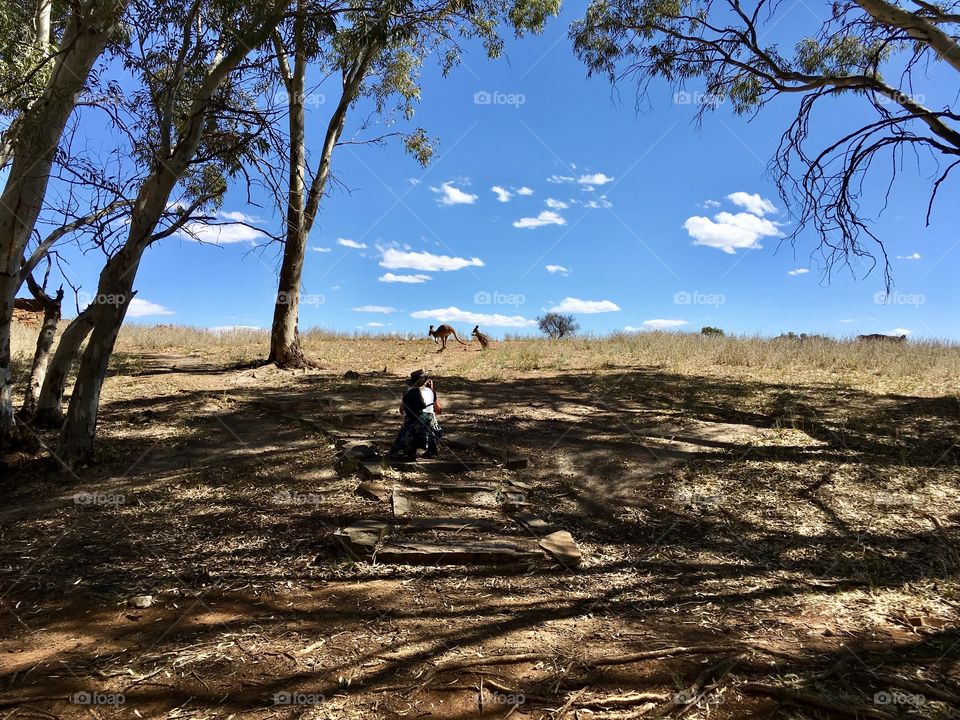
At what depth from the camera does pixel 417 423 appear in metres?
7.22

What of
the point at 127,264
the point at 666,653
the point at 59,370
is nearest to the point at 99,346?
the point at 127,264

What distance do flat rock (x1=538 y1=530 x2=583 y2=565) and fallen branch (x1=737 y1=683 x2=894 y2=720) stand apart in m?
1.89

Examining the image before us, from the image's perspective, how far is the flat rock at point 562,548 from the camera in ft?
15.8

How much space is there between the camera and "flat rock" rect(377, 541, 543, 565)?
470 centimetres

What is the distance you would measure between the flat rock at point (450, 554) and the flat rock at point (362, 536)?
0.38 feet

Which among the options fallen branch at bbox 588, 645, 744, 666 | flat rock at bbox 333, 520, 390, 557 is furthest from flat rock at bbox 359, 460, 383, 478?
fallen branch at bbox 588, 645, 744, 666

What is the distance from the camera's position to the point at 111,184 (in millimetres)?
7895

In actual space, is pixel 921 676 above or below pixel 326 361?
below

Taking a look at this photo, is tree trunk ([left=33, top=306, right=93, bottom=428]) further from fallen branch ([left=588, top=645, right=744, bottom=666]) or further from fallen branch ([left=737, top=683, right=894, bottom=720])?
fallen branch ([left=737, top=683, right=894, bottom=720])

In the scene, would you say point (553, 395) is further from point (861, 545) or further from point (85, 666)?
point (85, 666)

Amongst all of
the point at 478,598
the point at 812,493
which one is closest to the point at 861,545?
the point at 812,493

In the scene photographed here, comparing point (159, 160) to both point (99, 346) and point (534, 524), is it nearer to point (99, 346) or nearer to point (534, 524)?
point (99, 346)

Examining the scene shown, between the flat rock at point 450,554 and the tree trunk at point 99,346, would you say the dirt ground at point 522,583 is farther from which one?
the tree trunk at point 99,346

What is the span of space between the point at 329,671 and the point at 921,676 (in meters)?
3.41
